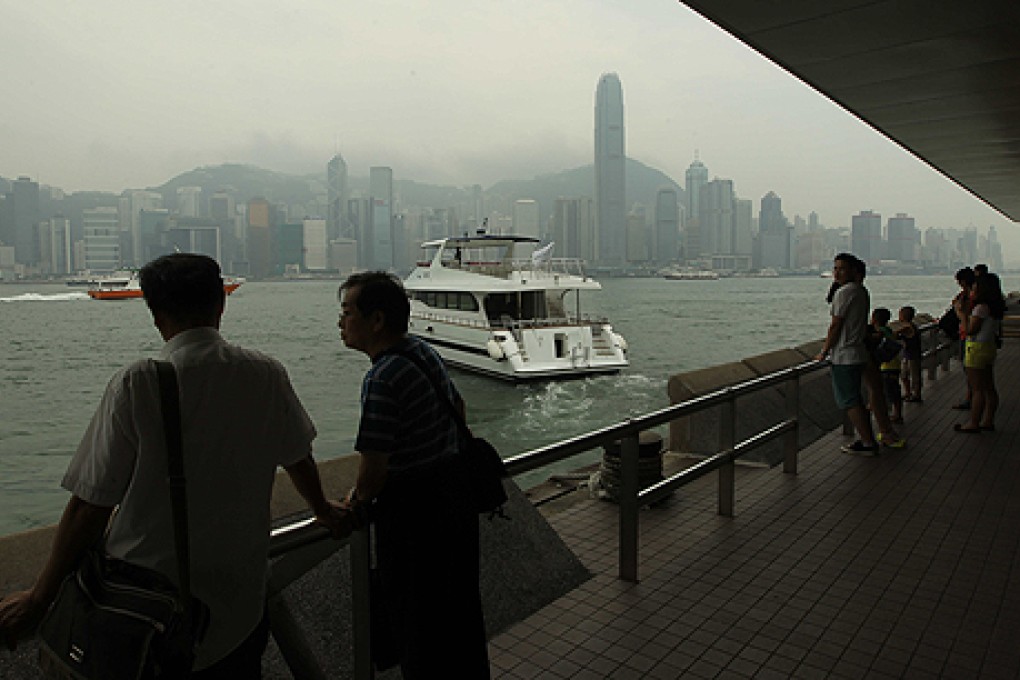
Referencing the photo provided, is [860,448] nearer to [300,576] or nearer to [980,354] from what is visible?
[980,354]

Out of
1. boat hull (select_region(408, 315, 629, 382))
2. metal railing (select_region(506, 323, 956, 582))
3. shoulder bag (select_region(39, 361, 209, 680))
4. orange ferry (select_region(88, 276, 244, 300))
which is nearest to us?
shoulder bag (select_region(39, 361, 209, 680))

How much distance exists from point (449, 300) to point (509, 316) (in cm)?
301

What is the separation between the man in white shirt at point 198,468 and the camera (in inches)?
62.2

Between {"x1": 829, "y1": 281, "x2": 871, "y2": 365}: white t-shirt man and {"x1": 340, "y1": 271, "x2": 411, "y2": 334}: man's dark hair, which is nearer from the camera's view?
{"x1": 340, "y1": 271, "x2": 411, "y2": 334}: man's dark hair

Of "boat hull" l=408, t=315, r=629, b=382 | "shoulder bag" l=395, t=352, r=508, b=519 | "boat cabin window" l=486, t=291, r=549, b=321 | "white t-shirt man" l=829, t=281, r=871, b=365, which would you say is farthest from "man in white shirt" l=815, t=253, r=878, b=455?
"boat cabin window" l=486, t=291, r=549, b=321

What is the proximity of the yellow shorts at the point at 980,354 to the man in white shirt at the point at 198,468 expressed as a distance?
277 inches

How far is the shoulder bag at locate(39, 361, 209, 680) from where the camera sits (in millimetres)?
1528

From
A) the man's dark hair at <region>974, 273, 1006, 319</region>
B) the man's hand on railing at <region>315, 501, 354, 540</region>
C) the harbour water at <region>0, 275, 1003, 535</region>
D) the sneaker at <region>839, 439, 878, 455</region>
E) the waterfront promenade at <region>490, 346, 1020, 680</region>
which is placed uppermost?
the man's dark hair at <region>974, 273, 1006, 319</region>

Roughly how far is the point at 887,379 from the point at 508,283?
17.0 m

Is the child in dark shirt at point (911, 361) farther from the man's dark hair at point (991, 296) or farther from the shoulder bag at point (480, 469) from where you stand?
the shoulder bag at point (480, 469)

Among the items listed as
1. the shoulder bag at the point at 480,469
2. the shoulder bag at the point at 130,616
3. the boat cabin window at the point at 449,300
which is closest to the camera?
the shoulder bag at the point at 130,616

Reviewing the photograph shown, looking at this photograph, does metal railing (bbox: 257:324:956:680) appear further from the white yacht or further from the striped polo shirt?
the white yacht

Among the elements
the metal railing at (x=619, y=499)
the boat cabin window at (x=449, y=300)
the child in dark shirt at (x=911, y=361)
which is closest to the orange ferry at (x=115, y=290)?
the boat cabin window at (x=449, y=300)

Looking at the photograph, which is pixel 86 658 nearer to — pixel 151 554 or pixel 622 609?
pixel 151 554
